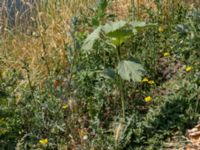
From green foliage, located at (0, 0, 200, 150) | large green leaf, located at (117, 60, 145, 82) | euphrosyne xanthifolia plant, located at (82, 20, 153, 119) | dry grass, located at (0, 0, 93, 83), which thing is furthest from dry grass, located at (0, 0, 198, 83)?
large green leaf, located at (117, 60, 145, 82)

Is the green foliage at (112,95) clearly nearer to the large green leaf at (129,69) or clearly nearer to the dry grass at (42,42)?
the large green leaf at (129,69)

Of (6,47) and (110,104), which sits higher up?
(6,47)

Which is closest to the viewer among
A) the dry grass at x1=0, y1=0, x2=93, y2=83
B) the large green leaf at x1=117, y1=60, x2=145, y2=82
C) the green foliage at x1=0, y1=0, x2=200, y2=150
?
the large green leaf at x1=117, y1=60, x2=145, y2=82

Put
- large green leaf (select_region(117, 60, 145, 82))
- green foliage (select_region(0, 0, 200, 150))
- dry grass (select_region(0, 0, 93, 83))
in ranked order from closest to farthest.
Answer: large green leaf (select_region(117, 60, 145, 82)), green foliage (select_region(0, 0, 200, 150)), dry grass (select_region(0, 0, 93, 83))

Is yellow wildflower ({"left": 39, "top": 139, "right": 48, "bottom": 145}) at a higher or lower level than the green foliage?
lower

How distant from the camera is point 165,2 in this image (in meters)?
5.41

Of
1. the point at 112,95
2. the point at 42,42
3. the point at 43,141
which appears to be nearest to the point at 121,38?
the point at 112,95

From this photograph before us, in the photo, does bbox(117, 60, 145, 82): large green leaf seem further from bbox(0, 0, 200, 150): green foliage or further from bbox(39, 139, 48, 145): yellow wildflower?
bbox(39, 139, 48, 145): yellow wildflower

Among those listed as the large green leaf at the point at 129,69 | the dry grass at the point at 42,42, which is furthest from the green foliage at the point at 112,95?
the dry grass at the point at 42,42

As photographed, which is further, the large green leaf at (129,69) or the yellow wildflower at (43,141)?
the yellow wildflower at (43,141)

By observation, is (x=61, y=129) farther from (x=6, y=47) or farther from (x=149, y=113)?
(x=6, y=47)

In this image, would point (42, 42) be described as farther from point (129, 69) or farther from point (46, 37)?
point (129, 69)

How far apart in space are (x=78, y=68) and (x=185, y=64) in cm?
98

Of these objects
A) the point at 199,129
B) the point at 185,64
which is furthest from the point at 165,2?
the point at 199,129
